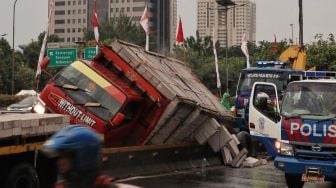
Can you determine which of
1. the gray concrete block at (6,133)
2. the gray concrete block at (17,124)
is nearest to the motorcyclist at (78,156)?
the gray concrete block at (6,133)

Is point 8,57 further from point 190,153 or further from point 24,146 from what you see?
point 24,146

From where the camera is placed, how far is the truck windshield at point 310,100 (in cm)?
1009

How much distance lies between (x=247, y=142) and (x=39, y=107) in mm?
6451

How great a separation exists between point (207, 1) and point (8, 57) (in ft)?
174

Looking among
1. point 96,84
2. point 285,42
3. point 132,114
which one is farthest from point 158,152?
point 285,42

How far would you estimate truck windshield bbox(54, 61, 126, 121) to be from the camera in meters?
11.9

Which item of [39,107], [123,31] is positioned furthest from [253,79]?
[123,31]

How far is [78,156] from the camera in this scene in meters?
2.62

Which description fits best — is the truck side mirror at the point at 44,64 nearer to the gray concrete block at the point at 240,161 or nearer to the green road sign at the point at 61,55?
the gray concrete block at the point at 240,161

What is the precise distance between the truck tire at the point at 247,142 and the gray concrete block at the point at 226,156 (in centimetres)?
135

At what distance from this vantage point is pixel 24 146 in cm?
799

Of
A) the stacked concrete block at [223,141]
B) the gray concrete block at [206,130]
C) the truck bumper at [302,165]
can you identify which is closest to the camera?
the truck bumper at [302,165]

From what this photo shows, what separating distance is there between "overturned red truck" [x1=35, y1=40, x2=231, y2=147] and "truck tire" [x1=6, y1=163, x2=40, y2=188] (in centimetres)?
370

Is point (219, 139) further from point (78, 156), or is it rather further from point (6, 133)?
point (78, 156)
